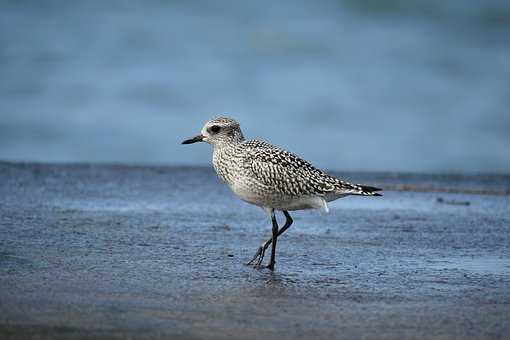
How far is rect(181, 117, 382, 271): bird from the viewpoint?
738cm

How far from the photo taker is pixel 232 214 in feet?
32.0

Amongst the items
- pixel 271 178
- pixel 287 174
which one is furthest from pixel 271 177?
pixel 287 174

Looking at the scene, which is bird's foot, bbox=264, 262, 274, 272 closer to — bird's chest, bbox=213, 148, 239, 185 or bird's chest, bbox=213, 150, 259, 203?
bird's chest, bbox=213, 150, 259, 203

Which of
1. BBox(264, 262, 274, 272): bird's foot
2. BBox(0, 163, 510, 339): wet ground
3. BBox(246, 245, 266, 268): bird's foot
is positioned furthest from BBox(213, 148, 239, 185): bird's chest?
BBox(264, 262, 274, 272): bird's foot

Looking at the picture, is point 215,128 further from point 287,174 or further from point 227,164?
point 287,174

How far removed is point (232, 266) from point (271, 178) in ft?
3.00

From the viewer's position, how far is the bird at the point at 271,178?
738cm

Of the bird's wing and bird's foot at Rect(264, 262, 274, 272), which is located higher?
the bird's wing

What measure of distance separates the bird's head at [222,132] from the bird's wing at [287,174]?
183mm

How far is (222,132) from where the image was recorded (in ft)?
25.8

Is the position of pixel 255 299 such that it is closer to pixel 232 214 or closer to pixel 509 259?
pixel 509 259

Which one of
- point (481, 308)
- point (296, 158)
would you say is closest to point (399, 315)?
point (481, 308)

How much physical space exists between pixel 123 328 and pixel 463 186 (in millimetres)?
9144

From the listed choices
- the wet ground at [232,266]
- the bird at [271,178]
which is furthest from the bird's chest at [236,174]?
the wet ground at [232,266]
